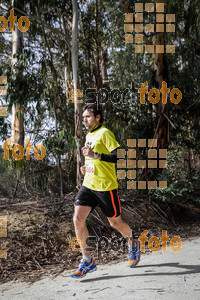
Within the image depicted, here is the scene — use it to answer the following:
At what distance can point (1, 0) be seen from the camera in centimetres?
765

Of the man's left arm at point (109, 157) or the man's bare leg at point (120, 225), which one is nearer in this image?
the man's left arm at point (109, 157)

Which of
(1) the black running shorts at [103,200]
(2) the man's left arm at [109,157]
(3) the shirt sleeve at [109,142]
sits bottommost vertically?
(1) the black running shorts at [103,200]

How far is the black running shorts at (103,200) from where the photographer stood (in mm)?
3586

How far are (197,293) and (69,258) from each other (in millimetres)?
2037

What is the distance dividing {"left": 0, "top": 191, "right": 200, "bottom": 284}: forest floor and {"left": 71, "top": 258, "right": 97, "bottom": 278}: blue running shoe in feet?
1.23

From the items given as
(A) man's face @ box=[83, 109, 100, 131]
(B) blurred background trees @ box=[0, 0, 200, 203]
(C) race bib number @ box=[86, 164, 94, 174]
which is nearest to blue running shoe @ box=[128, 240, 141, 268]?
(C) race bib number @ box=[86, 164, 94, 174]

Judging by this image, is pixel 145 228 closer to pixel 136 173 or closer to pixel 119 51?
pixel 136 173

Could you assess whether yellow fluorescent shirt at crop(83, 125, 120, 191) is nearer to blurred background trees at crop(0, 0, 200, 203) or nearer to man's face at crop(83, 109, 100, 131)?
man's face at crop(83, 109, 100, 131)

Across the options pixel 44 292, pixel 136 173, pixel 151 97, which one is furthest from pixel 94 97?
pixel 44 292

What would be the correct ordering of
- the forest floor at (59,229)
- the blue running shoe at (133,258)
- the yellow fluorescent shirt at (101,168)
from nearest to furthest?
the yellow fluorescent shirt at (101,168) → the blue running shoe at (133,258) → the forest floor at (59,229)

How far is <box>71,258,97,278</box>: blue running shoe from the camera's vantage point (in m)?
3.48

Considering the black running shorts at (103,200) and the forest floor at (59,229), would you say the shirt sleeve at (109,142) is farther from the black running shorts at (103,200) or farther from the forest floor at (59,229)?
the forest floor at (59,229)

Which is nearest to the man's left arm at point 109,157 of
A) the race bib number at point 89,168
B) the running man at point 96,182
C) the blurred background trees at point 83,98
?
the running man at point 96,182

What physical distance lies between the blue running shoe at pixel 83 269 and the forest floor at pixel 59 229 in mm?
376
